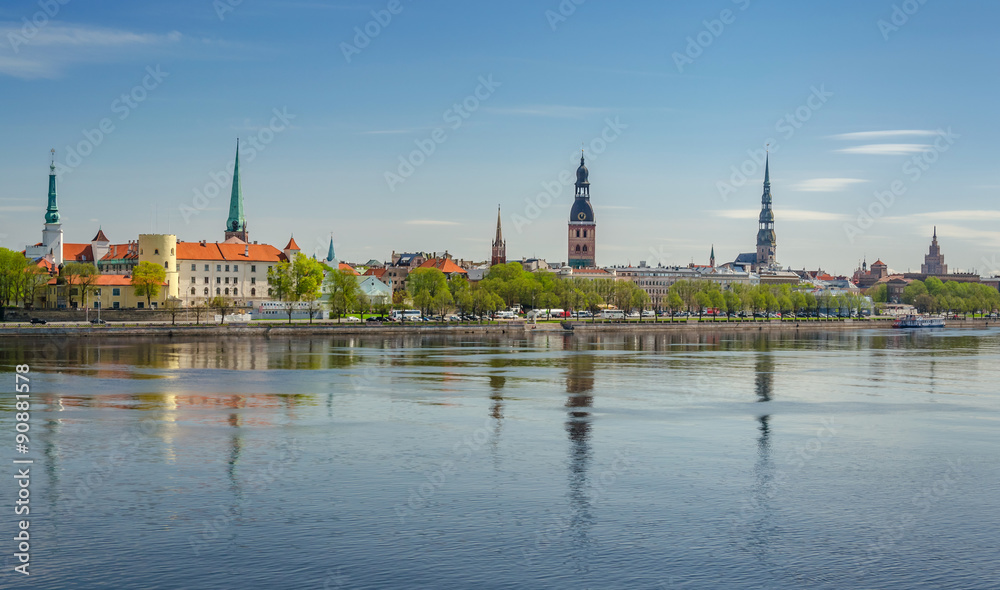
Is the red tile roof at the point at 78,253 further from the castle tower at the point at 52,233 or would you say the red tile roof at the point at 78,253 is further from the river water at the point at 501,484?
the river water at the point at 501,484

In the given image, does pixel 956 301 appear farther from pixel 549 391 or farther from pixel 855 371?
pixel 549 391

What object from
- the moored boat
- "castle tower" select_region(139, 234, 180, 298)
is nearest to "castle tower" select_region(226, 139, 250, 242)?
"castle tower" select_region(139, 234, 180, 298)

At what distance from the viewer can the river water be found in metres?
17.4

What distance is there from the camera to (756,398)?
40.7m

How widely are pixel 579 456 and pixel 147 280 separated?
2961 inches

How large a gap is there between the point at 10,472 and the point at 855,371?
4529 cm

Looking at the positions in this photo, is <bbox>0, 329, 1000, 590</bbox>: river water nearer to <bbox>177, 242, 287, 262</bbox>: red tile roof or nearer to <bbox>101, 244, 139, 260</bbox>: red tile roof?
<bbox>177, 242, 287, 262</bbox>: red tile roof

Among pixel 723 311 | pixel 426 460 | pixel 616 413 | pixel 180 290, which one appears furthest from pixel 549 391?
pixel 723 311

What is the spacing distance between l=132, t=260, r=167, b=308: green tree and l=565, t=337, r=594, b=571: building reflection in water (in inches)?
2188

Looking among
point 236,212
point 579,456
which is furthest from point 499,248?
point 579,456

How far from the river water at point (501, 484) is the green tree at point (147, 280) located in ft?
162

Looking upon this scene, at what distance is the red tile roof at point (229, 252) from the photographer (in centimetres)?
10825

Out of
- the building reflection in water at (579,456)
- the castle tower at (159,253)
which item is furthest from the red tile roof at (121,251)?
the building reflection in water at (579,456)

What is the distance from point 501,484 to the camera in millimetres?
23172
